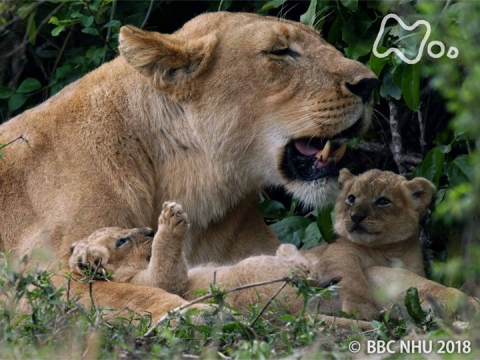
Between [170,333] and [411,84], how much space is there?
237 centimetres

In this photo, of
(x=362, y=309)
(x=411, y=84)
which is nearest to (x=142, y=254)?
(x=362, y=309)

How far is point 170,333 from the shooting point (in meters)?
3.76

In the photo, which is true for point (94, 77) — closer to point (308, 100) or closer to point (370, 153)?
point (308, 100)

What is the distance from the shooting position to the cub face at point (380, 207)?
17.4 feet

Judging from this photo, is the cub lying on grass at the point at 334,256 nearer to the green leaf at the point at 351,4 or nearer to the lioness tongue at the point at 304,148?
the lioness tongue at the point at 304,148

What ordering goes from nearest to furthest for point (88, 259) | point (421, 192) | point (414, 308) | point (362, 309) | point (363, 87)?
point (414, 308)
point (88, 259)
point (362, 309)
point (363, 87)
point (421, 192)

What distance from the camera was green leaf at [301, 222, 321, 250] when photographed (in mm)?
6137

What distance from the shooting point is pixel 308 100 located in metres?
5.02

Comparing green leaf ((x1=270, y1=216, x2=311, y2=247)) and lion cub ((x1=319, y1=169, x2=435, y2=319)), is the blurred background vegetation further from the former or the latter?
lion cub ((x1=319, y1=169, x2=435, y2=319))

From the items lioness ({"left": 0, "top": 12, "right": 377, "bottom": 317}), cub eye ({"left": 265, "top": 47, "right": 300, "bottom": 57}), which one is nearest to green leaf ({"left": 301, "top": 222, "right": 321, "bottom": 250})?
lioness ({"left": 0, "top": 12, "right": 377, "bottom": 317})

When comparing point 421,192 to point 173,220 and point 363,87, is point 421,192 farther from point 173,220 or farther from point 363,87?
point 173,220

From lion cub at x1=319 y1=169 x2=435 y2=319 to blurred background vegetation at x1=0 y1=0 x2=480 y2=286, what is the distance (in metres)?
0.16

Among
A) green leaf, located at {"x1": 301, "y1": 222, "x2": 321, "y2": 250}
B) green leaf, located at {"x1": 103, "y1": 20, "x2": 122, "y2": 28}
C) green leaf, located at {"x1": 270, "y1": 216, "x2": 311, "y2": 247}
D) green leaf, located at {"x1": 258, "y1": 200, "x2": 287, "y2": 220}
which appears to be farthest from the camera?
green leaf, located at {"x1": 258, "y1": 200, "x2": 287, "y2": 220}

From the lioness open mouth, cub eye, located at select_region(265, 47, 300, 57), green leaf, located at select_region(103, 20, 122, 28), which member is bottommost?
the lioness open mouth
